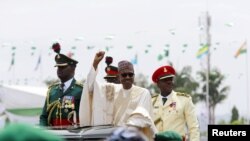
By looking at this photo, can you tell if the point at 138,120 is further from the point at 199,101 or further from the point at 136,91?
the point at 199,101

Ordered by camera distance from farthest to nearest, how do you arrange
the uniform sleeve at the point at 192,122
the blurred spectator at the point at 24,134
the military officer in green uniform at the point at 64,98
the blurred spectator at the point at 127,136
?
the uniform sleeve at the point at 192,122, the military officer in green uniform at the point at 64,98, the blurred spectator at the point at 127,136, the blurred spectator at the point at 24,134

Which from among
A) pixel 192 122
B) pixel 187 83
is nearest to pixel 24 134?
pixel 192 122

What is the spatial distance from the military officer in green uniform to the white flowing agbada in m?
0.70

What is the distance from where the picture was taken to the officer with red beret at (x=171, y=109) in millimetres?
8065

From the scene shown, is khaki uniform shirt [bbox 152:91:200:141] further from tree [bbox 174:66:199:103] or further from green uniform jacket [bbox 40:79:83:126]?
tree [bbox 174:66:199:103]

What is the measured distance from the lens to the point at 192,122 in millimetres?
8102

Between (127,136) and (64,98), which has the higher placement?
(64,98)

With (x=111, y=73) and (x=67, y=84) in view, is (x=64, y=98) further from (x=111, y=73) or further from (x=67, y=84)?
(x=111, y=73)

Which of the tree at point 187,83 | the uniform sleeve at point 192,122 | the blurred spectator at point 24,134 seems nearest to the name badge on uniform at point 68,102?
the uniform sleeve at point 192,122

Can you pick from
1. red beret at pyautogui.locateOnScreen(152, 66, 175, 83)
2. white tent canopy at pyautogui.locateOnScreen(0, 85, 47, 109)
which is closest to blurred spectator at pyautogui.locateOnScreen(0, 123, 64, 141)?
red beret at pyautogui.locateOnScreen(152, 66, 175, 83)

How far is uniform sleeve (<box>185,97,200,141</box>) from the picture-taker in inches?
315

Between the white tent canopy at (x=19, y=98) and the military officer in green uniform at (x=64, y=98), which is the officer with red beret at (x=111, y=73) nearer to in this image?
the military officer in green uniform at (x=64, y=98)

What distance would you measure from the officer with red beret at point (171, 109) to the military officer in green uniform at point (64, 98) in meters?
0.86

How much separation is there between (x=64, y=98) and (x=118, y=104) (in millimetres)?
940
